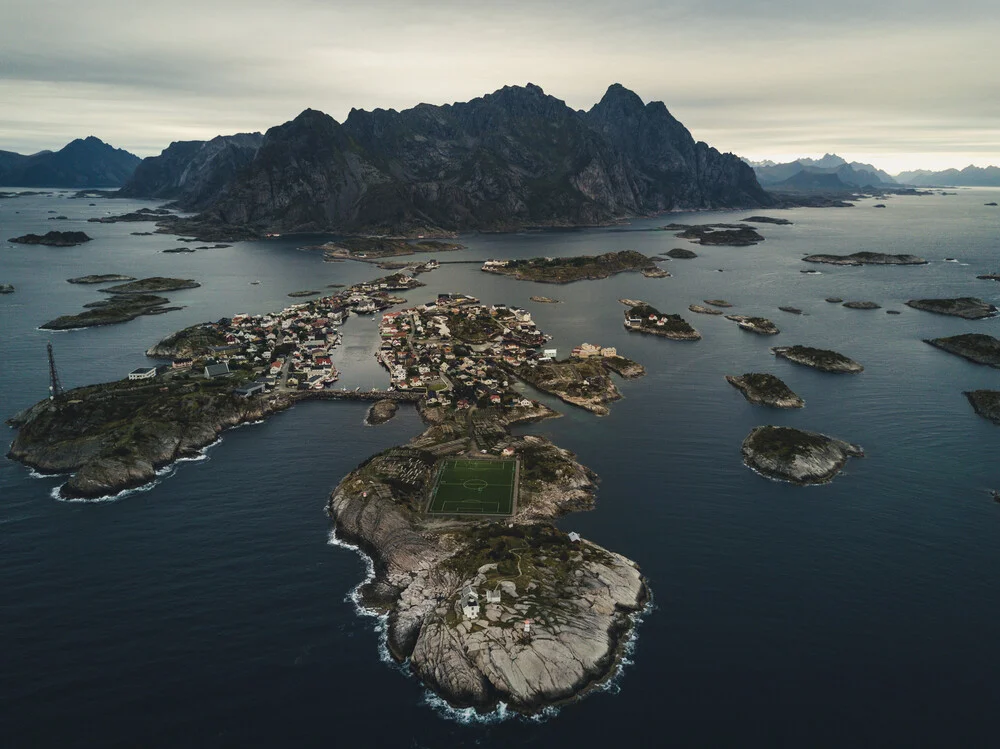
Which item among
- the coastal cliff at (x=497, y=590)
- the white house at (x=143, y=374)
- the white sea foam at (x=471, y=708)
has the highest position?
the white house at (x=143, y=374)

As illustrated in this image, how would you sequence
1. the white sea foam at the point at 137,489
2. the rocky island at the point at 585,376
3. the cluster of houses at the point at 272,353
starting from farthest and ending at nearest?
the cluster of houses at the point at 272,353, the rocky island at the point at 585,376, the white sea foam at the point at 137,489

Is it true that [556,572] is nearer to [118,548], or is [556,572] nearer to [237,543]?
[237,543]

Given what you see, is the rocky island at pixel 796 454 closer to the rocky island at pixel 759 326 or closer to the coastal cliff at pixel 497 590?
the coastal cliff at pixel 497 590

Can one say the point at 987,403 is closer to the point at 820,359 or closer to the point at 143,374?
the point at 820,359

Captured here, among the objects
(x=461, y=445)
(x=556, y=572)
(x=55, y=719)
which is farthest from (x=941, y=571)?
(x=55, y=719)

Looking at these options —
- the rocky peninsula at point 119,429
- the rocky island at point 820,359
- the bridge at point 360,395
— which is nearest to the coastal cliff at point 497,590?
the rocky peninsula at point 119,429

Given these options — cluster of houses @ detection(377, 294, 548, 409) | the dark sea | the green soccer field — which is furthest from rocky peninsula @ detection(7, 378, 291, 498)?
the green soccer field
